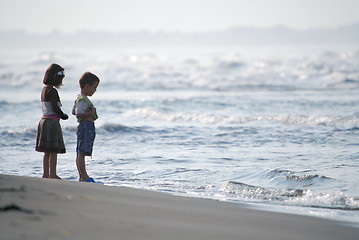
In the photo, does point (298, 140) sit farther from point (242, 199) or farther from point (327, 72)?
point (327, 72)

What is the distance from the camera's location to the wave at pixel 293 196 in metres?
→ 6.13

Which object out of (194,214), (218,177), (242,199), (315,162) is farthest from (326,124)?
(194,214)

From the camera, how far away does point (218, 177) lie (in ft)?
25.1

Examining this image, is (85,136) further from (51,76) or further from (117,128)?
(117,128)

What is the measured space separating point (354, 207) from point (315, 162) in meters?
2.59

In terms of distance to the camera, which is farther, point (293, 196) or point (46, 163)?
point (46, 163)

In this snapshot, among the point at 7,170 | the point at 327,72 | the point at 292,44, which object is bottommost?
the point at 7,170

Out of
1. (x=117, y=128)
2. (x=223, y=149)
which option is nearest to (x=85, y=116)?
(x=223, y=149)

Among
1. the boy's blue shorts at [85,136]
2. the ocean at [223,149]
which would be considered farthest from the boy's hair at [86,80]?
the ocean at [223,149]

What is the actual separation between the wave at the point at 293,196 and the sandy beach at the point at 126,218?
1149 mm

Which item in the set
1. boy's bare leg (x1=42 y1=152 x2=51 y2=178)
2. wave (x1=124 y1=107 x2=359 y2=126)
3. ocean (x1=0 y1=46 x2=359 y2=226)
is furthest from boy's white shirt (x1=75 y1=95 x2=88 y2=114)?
wave (x1=124 y1=107 x2=359 y2=126)

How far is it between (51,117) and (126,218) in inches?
112

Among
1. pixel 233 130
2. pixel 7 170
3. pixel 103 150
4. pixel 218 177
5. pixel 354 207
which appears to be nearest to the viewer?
pixel 354 207

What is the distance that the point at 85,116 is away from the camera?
667 cm
